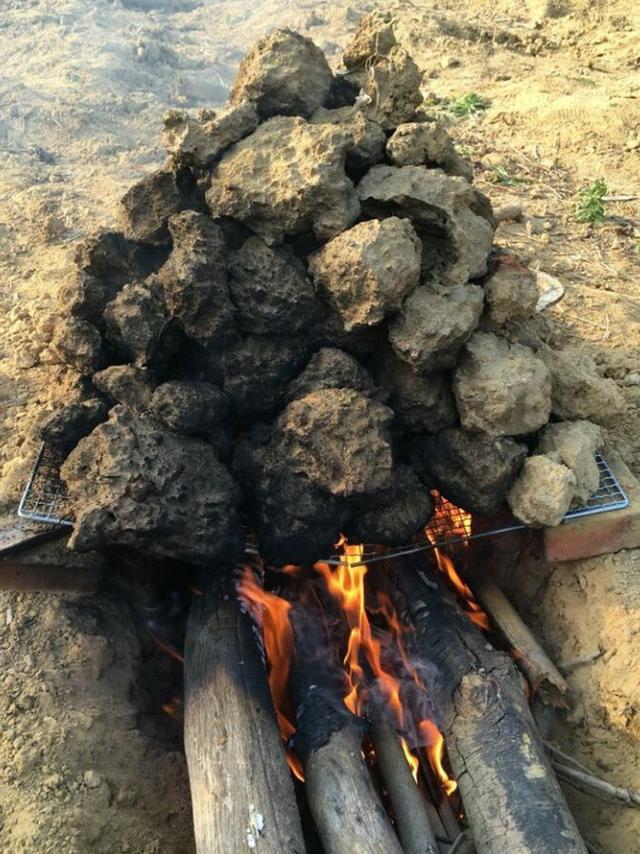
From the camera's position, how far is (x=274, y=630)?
356 cm

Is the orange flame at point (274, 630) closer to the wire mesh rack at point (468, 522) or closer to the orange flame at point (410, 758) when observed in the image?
the wire mesh rack at point (468, 522)

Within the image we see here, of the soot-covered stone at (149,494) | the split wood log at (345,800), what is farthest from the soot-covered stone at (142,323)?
the split wood log at (345,800)

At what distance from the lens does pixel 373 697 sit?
339cm

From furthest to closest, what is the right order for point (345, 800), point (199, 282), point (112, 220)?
point (112, 220)
point (199, 282)
point (345, 800)

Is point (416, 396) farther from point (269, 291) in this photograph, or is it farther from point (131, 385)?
point (131, 385)

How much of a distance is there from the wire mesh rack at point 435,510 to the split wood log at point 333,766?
521 mm

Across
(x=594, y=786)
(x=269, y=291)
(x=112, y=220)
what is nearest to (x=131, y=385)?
(x=269, y=291)

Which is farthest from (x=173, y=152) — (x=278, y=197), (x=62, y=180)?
(x=62, y=180)

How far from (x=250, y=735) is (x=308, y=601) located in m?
0.92

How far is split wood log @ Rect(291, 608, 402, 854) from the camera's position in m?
2.69

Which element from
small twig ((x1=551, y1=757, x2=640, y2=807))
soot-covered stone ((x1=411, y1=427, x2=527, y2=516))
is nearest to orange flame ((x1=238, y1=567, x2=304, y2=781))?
soot-covered stone ((x1=411, y1=427, x2=527, y2=516))

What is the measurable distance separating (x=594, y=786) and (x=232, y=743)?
4.96ft

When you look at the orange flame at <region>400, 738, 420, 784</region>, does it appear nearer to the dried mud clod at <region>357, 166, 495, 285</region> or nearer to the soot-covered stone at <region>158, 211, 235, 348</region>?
the soot-covered stone at <region>158, 211, 235, 348</region>

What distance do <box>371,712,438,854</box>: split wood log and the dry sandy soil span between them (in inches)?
29.9
